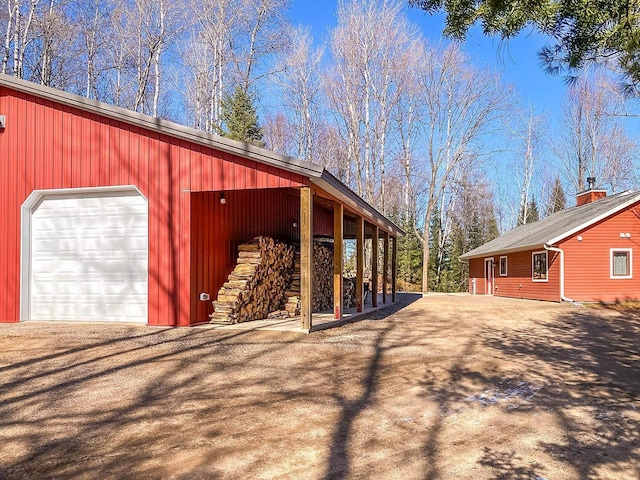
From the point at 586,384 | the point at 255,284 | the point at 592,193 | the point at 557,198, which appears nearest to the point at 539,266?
the point at 592,193

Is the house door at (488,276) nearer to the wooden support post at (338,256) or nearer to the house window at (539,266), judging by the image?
the house window at (539,266)

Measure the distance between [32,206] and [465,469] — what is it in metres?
9.49

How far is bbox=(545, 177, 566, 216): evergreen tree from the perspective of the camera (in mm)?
35875

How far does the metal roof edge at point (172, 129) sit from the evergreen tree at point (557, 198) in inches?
1284

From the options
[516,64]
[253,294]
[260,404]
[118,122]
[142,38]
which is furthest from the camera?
[142,38]

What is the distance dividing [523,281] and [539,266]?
1.76 m

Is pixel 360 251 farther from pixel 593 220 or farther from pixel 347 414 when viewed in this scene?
pixel 593 220

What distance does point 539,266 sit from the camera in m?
19.0

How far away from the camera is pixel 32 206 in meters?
9.58

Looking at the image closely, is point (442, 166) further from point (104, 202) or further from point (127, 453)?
point (127, 453)

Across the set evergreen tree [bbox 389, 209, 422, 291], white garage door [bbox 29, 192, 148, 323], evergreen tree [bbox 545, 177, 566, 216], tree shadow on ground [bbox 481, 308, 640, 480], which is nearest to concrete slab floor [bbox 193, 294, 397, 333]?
white garage door [bbox 29, 192, 148, 323]

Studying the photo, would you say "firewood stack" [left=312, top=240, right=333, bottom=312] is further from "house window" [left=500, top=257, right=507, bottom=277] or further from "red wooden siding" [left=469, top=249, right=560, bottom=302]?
"house window" [left=500, top=257, right=507, bottom=277]

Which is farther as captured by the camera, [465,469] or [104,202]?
[104,202]

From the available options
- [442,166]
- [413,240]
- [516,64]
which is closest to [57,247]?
[516,64]
